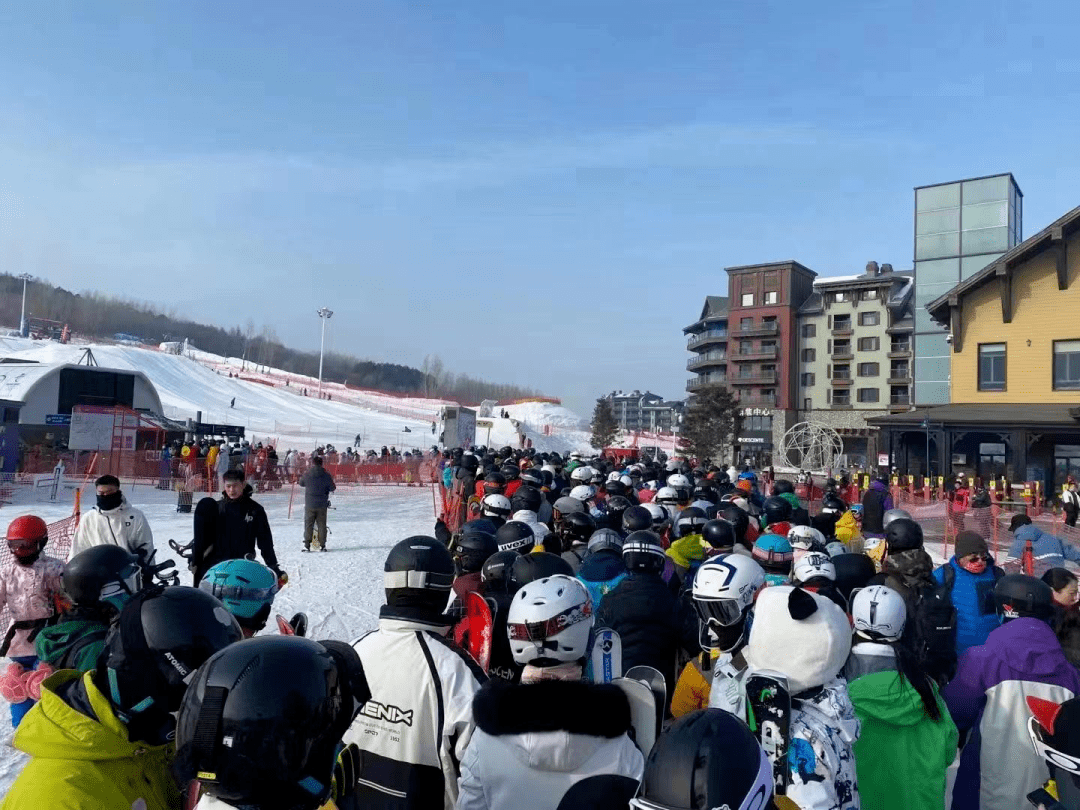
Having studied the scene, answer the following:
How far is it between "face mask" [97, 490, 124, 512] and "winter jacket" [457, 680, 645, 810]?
17.6ft

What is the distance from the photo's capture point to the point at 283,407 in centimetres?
6975

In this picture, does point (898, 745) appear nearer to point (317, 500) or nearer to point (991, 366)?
point (317, 500)

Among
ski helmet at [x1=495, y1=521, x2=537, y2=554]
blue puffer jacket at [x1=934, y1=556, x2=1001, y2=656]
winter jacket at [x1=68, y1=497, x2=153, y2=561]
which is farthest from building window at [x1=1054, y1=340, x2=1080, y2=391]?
winter jacket at [x1=68, y1=497, x2=153, y2=561]

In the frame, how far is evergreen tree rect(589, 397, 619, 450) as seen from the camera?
70.6 m

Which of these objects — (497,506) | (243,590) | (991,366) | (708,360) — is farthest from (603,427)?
(243,590)

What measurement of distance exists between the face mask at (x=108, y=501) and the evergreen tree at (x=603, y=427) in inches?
2521

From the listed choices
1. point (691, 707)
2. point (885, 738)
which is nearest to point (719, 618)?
point (691, 707)

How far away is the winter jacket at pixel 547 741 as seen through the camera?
2.23 metres

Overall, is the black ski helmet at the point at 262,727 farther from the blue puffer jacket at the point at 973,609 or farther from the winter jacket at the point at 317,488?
the winter jacket at the point at 317,488

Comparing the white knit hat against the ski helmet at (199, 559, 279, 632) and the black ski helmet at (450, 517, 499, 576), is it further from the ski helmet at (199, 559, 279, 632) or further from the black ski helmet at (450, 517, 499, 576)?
the black ski helmet at (450, 517, 499, 576)

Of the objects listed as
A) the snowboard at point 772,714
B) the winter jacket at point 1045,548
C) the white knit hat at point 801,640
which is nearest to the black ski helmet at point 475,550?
the white knit hat at point 801,640

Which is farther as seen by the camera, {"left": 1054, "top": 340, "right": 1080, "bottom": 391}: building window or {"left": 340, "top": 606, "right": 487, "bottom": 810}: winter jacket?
{"left": 1054, "top": 340, "right": 1080, "bottom": 391}: building window

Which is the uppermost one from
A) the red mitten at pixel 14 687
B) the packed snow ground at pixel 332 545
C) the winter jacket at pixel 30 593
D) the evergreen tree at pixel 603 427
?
the evergreen tree at pixel 603 427

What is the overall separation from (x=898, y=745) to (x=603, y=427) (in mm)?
68454
